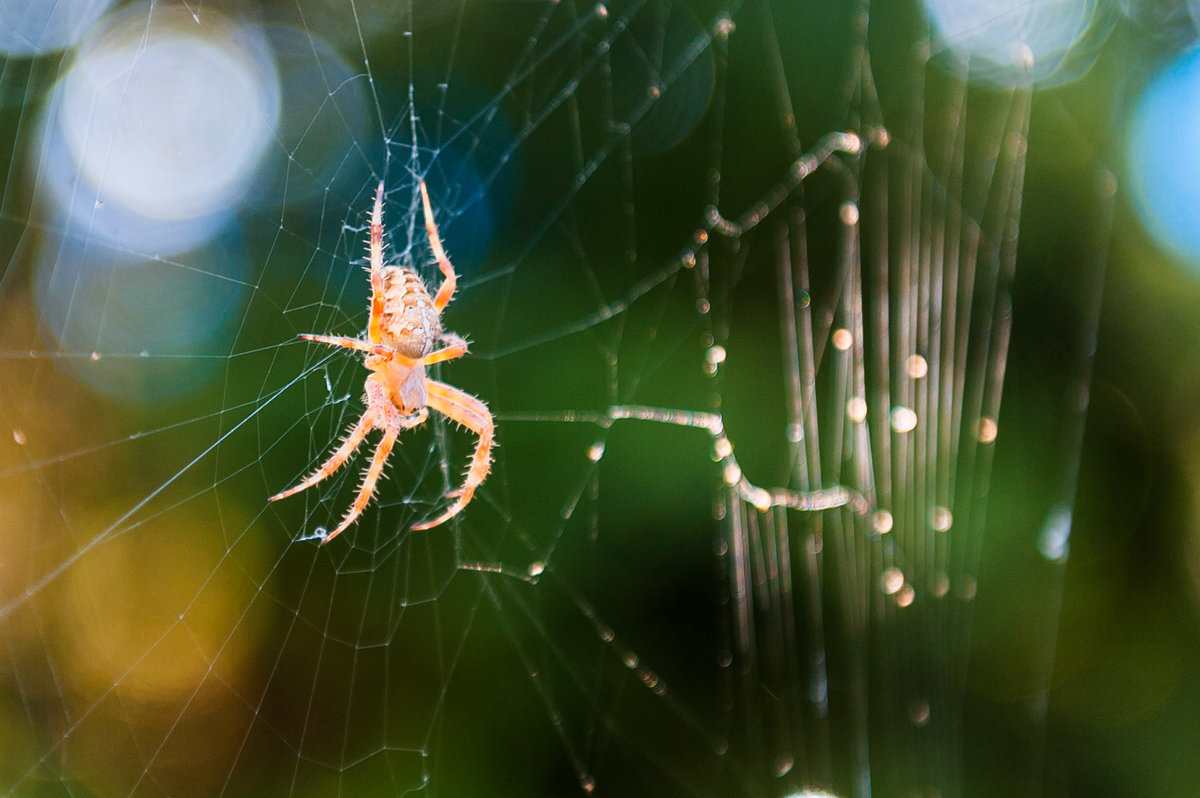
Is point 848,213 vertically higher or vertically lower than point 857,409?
higher

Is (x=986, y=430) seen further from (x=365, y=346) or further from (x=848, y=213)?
(x=365, y=346)

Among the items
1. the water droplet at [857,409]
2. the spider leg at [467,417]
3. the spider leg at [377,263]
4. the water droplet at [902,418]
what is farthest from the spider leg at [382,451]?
the water droplet at [902,418]

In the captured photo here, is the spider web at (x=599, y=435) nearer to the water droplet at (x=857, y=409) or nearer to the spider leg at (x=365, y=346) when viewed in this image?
the water droplet at (x=857, y=409)

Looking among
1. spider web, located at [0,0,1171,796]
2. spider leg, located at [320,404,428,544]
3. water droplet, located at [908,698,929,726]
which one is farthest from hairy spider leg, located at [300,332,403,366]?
water droplet, located at [908,698,929,726]

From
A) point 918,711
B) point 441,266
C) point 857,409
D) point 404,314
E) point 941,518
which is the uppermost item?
point 857,409

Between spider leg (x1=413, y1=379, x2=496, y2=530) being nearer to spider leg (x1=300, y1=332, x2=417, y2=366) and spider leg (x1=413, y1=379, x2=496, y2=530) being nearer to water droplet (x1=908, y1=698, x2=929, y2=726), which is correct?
spider leg (x1=300, y1=332, x2=417, y2=366)

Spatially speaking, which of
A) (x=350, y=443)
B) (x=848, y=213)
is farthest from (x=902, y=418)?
(x=350, y=443)

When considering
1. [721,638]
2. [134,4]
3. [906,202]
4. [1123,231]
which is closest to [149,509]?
[134,4]

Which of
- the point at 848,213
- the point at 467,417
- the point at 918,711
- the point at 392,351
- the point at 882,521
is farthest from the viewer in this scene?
the point at 918,711
